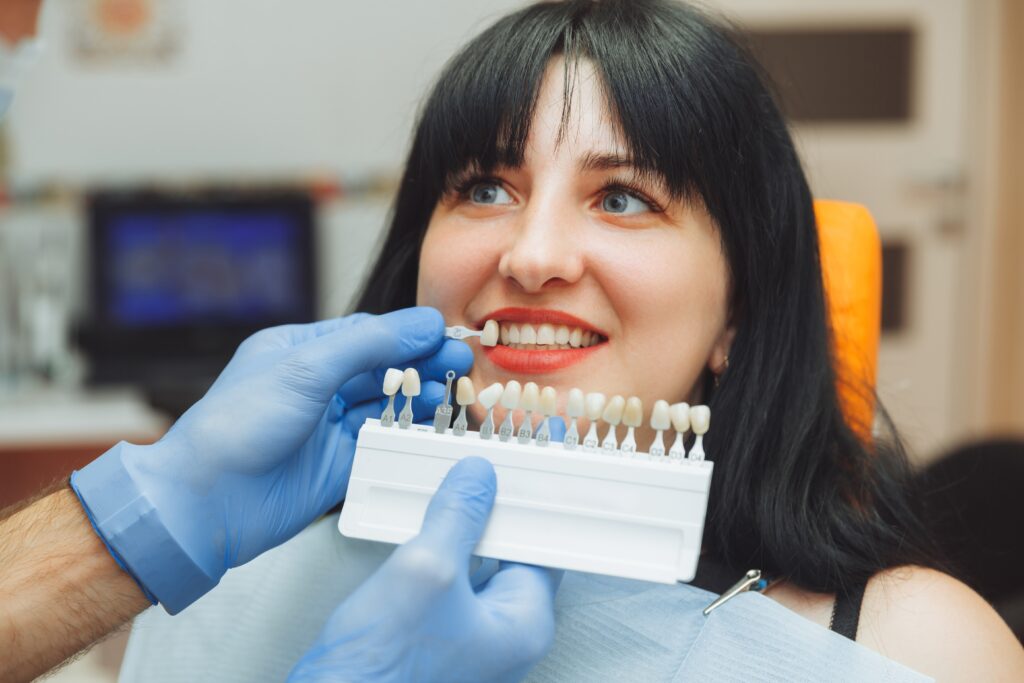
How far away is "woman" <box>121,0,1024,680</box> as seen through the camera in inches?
42.8

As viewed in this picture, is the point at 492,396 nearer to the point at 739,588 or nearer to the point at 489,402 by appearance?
the point at 489,402

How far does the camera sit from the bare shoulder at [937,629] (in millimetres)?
995

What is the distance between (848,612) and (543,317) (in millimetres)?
464

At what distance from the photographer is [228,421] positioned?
39.4 inches

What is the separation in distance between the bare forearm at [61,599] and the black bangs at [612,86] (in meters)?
0.60

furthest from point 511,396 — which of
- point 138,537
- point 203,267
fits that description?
point 203,267

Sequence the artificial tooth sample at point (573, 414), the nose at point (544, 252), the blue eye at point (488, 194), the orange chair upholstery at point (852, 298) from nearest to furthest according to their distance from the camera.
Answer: the artificial tooth sample at point (573, 414) → the nose at point (544, 252) → the blue eye at point (488, 194) → the orange chair upholstery at point (852, 298)

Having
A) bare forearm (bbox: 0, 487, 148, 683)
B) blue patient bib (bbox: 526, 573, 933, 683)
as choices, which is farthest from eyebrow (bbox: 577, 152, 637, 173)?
bare forearm (bbox: 0, 487, 148, 683)

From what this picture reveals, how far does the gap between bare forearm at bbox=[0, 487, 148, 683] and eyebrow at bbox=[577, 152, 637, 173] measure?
640mm

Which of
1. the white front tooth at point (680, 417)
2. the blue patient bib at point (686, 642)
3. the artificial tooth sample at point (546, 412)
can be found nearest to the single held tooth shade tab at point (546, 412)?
the artificial tooth sample at point (546, 412)

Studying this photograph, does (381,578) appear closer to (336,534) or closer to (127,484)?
(127,484)

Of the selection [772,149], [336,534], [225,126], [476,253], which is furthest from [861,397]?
[225,126]

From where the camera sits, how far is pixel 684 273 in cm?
113

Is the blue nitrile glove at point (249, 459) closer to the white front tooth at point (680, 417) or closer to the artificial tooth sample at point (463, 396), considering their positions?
the artificial tooth sample at point (463, 396)
